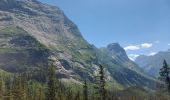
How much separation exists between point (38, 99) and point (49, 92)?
71.8 metres

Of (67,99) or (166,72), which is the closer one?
(166,72)

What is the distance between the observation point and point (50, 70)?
78.4 metres

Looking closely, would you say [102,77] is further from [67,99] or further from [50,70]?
[67,99]

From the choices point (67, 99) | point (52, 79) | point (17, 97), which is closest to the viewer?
point (52, 79)

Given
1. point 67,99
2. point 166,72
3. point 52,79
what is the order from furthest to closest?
point 67,99 → point 52,79 → point 166,72

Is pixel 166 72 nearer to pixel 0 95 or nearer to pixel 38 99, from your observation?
pixel 0 95

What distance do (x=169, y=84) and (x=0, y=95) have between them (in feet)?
180

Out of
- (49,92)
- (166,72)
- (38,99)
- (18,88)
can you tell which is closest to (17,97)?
(18,88)

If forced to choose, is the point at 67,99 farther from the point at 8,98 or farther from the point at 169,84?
the point at 169,84

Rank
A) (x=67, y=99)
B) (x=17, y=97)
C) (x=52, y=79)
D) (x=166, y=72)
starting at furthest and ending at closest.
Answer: (x=67, y=99), (x=17, y=97), (x=52, y=79), (x=166, y=72)

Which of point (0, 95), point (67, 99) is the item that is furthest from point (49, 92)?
point (67, 99)

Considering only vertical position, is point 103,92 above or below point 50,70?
below

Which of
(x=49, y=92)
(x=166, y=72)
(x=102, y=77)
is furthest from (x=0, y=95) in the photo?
(x=166, y=72)

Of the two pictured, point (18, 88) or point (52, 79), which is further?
point (18, 88)
